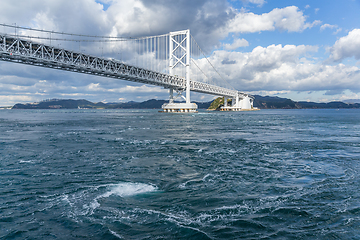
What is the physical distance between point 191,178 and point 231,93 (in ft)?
336

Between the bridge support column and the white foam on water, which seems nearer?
the white foam on water

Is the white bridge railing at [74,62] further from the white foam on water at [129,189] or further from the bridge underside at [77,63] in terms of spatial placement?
the white foam on water at [129,189]

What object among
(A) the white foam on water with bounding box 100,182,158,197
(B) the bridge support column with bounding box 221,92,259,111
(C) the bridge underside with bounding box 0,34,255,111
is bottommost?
(A) the white foam on water with bounding box 100,182,158,197

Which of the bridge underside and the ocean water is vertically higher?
the bridge underside

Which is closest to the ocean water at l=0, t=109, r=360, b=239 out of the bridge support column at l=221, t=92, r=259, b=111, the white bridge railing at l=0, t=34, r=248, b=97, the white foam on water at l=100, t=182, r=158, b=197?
the white foam on water at l=100, t=182, r=158, b=197

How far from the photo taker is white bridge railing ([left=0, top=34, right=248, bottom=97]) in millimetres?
36928

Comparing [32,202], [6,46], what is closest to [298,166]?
[32,202]

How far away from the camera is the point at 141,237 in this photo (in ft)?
12.8

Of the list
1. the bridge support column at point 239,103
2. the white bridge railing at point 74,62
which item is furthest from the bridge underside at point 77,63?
the bridge support column at point 239,103

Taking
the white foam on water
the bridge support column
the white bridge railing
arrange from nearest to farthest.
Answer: the white foam on water
the white bridge railing
the bridge support column

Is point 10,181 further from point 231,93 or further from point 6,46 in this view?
point 231,93

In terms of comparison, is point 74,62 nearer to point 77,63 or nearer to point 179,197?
point 77,63

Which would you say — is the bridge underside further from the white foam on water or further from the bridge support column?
the bridge support column

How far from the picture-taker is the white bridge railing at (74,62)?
3693 cm
